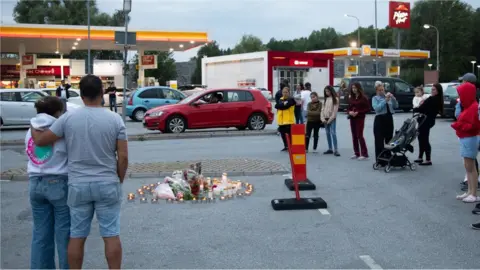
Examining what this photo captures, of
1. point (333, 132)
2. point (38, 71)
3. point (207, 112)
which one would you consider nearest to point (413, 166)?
point (333, 132)

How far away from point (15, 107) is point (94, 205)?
20.0 metres

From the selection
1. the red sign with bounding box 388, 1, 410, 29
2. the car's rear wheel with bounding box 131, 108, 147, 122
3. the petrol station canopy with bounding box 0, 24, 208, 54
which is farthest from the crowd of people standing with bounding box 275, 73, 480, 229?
the red sign with bounding box 388, 1, 410, 29

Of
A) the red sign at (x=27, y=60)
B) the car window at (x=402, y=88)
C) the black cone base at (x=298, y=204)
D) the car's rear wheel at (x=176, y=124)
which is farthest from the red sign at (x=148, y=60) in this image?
the black cone base at (x=298, y=204)

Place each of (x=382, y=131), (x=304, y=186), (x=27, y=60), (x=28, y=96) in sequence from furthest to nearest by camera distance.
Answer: (x=27, y=60) < (x=28, y=96) < (x=382, y=131) < (x=304, y=186)

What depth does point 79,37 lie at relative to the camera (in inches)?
1558

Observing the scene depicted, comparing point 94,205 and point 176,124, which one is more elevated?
point 176,124

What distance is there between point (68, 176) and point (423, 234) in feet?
14.0

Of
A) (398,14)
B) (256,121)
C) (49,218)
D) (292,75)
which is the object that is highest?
(398,14)

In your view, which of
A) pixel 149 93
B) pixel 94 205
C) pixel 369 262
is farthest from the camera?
pixel 149 93

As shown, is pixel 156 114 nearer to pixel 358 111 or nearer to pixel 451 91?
pixel 358 111

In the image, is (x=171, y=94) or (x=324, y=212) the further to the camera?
(x=171, y=94)

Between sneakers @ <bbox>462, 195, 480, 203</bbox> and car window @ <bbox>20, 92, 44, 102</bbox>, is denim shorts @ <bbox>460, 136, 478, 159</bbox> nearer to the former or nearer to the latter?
sneakers @ <bbox>462, 195, 480, 203</bbox>

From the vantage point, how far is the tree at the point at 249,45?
14438cm

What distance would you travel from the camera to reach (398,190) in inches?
375
